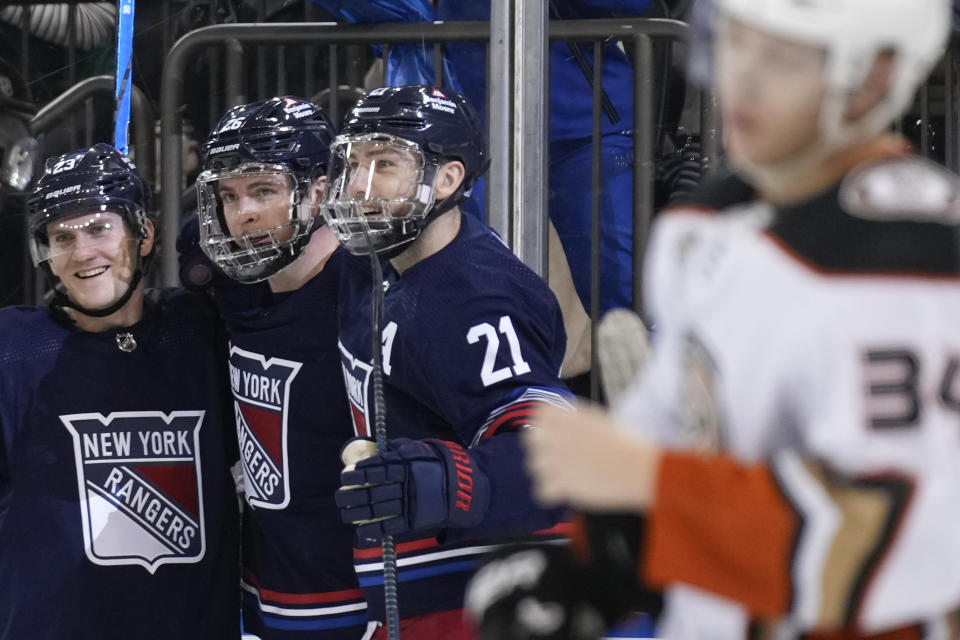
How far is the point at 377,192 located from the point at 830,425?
99 centimetres

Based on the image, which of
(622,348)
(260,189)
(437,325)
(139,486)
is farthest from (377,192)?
(622,348)

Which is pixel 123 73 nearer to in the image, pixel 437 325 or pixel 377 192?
pixel 377 192

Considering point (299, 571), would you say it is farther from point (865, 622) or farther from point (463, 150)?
point (865, 622)

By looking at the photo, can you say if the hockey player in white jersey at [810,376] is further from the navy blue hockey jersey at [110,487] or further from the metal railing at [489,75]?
the metal railing at [489,75]

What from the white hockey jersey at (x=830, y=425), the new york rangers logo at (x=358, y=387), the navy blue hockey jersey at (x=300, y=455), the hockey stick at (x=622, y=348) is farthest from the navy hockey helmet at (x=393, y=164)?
the white hockey jersey at (x=830, y=425)

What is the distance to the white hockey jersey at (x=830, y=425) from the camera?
0.62 meters

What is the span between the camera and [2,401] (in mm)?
1854

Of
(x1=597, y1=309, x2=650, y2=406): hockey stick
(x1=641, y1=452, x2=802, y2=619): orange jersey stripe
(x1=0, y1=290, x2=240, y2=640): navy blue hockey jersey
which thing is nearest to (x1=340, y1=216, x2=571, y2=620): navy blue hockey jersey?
(x1=0, y1=290, x2=240, y2=640): navy blue hockey jersey

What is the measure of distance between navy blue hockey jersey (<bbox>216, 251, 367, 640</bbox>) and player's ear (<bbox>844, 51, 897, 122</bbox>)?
1.16m

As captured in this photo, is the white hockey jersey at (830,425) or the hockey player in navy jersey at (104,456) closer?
the white hockey jersey at (830,425)

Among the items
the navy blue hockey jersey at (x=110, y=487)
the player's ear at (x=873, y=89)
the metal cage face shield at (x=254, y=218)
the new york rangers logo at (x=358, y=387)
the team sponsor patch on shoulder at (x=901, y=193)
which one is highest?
the player's ear at (x=873, y=89)

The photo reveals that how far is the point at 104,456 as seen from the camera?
1.86m

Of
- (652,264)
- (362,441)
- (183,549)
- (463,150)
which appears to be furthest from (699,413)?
(183,549)

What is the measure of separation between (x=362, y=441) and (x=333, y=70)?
1.12 m
